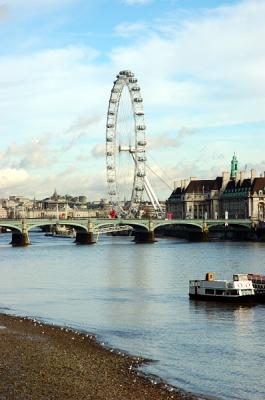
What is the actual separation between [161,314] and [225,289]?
17.4ft

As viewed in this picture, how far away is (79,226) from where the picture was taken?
307ft

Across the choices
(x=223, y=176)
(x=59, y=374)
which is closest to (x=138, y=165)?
(x=223, y=176)

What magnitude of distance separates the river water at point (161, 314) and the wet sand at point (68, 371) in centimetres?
99

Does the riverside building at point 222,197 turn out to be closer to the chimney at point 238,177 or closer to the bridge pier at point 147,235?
the chimney at point 238,177

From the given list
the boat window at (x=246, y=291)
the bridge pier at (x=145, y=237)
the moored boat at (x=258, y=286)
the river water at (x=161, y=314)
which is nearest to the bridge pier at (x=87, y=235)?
the bridge pier at (x=145, y=237)

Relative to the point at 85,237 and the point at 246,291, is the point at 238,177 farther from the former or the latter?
the point at 246,291

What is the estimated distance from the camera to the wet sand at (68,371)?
53.8 feet

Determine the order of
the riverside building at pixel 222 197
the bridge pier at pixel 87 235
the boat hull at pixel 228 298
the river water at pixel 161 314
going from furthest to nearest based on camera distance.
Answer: the riverside building at pixel 222 197, the bridge pier at pixel 87 235, the boat hull at pixel 228 298, the river water at pixel 161 314

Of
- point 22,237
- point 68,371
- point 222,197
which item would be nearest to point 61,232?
point 222,197

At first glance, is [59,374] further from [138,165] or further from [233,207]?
[233,207]

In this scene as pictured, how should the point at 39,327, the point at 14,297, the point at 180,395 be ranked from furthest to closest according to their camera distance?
the point at 14,297 → the point at 39,327 → the point at 180,395

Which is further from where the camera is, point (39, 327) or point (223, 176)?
point (223, 176)

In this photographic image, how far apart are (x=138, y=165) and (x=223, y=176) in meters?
53.0

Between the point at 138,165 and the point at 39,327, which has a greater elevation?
the point at 138,165
